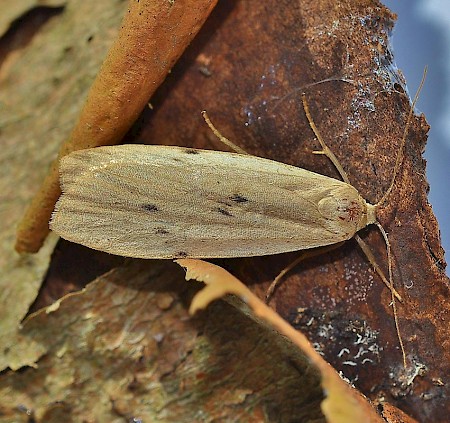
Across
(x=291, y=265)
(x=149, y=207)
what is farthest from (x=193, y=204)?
(x=291, y=265)

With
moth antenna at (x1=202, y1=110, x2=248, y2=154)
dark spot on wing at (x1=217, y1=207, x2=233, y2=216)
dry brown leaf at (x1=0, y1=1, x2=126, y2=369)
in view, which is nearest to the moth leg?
dark spot on wing at (x1=217, y1=207, x2=233, y2=216)

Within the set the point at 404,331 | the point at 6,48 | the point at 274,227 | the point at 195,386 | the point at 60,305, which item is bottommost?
the point at 195,386

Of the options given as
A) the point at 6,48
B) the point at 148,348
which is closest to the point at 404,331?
the point at 148,348

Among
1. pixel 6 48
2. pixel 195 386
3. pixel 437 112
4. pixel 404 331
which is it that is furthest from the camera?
pixel 437 112

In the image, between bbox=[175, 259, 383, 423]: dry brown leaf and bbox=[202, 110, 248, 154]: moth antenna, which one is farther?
bbox=[202, 110, 248, 154]: moth antenna

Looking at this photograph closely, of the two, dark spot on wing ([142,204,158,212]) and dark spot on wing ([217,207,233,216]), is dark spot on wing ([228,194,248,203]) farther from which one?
dark spot on wing ([142,204,158,212])

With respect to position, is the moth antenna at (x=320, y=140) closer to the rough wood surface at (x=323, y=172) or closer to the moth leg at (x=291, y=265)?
the rough wood surface at (x=323, y=172)

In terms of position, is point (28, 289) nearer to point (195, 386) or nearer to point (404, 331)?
point (195, 386)

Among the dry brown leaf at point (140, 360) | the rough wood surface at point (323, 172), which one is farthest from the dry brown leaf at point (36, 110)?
the rough wood surface at point (323, 172)
